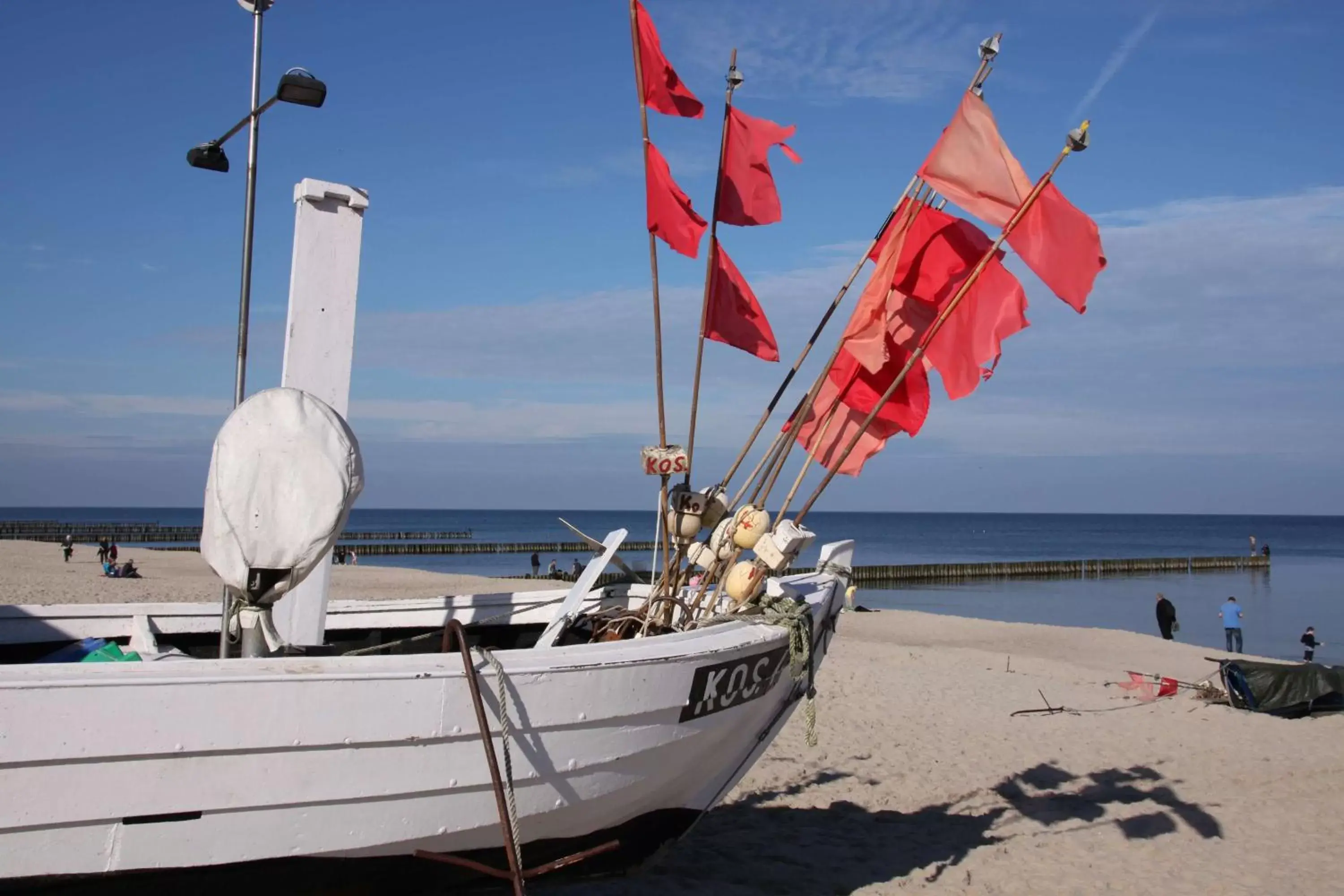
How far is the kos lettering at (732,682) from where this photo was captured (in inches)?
183

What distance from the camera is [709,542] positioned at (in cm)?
586

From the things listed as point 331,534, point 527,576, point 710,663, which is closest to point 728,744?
point 710,663

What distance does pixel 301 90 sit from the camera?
21.1ft

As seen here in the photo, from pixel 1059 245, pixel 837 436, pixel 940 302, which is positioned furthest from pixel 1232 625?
pixel 1059 245

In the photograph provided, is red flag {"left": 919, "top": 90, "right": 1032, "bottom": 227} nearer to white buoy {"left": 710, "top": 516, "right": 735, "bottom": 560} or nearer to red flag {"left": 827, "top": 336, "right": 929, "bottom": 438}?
red flag {"left": 827, "top": 336, "right": 929, "bottom": 438}

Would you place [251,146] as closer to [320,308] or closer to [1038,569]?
[320,308]

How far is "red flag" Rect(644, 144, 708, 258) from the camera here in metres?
5.66

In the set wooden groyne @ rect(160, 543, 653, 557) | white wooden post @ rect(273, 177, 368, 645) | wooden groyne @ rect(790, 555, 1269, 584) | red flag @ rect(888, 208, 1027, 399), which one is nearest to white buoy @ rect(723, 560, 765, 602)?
red flag @ rect(888, 208, 1027, 399)

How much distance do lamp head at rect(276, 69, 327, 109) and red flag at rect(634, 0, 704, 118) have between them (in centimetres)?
224

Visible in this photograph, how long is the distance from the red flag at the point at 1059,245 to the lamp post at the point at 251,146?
166 inches

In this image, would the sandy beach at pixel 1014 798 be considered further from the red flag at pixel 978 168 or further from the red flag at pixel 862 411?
the red flag at pixel 978 168

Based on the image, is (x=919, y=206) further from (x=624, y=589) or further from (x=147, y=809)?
(x=147, y=809)

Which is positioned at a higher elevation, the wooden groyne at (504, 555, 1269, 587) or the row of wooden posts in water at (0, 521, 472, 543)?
the wooden groyne at (504, 555, 1269, 587)

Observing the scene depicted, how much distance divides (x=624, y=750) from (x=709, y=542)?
1668 mm
